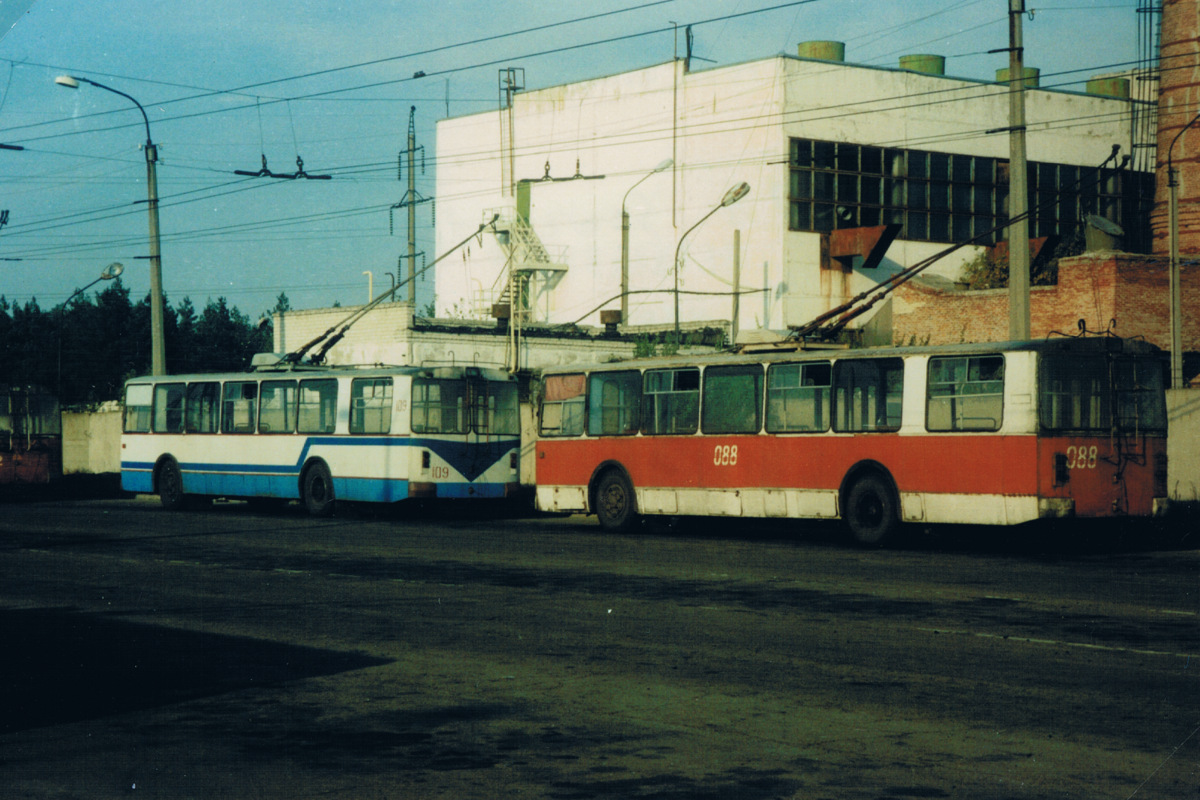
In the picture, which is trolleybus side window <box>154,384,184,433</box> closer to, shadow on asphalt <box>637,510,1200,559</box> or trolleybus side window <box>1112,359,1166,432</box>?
shadow on asphalt <box>637,510,1200,559</box>

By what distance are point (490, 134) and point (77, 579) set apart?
46.3 metres

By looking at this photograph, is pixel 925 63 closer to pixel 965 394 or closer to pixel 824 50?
pixel 824 50

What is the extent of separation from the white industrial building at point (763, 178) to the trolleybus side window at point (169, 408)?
628 inches

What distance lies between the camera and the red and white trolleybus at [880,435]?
694 inches

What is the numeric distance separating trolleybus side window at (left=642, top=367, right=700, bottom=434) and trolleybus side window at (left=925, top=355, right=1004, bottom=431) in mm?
4427

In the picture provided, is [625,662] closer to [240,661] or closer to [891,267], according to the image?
[240,661]

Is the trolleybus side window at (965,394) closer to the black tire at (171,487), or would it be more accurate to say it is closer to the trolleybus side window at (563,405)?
the trolleybus side window at (563,405)

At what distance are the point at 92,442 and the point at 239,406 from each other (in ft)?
68.0

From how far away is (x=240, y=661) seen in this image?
9.65m

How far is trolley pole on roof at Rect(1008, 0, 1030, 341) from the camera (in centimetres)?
2123

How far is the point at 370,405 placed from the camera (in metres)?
26.0

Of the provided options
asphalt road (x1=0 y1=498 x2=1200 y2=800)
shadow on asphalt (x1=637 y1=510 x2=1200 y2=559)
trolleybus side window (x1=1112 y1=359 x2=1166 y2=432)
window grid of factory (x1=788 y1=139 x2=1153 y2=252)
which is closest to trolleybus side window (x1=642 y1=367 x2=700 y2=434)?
shadow on asphalt (x1=637 y1=510 x2=1200 y2=559)

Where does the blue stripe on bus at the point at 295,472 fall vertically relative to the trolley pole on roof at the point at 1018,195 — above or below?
below

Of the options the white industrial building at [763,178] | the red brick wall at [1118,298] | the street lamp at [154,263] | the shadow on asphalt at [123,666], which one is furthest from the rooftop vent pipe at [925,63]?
the shadow on asphalt at [123,666]
